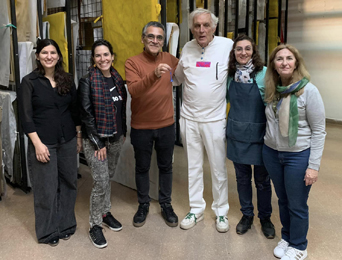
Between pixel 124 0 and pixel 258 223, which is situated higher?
pixel 124 0

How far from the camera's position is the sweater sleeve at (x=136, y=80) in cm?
203

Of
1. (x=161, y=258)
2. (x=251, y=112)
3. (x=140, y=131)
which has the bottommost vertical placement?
(x=161, y=258)

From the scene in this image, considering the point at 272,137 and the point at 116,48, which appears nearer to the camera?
the point at 272,137

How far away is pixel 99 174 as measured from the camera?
218 cm

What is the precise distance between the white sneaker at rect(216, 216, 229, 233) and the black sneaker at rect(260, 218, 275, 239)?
0.25 m

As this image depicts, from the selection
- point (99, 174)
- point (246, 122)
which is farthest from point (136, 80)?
point (246, 122)

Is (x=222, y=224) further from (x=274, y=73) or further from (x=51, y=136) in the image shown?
(x=51, y=136)

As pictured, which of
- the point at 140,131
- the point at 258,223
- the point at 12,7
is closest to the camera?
the point at 140,131

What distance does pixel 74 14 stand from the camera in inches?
160

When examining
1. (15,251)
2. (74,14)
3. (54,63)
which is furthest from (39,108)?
(74,14)

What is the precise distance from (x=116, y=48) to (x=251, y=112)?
1467 millimetres

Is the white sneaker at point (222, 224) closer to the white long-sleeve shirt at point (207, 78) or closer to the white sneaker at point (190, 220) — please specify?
the white sneaker at point (190, 220)

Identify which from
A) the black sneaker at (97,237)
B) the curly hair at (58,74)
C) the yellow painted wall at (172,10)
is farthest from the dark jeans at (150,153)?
the yellow painted wall at (172,10)

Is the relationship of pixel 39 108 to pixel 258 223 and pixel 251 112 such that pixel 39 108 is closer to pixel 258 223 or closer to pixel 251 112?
pixel 251 112
